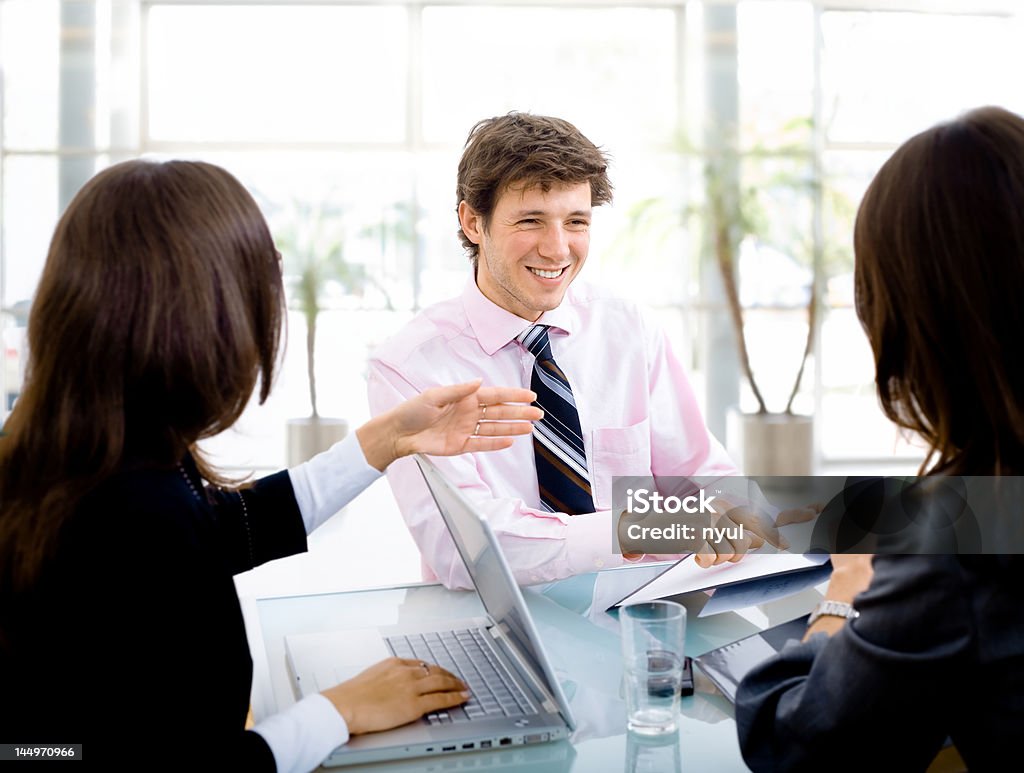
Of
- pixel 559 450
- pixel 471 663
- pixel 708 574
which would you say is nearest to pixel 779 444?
pixel 559 450

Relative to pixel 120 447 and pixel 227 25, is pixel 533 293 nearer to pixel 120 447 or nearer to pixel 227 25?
pixel 120 447

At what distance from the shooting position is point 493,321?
212 cm

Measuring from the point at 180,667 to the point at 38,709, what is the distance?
166 millimetres

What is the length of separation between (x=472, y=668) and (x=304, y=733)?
28cm

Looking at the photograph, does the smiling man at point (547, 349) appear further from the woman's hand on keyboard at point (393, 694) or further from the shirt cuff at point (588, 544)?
the woman's hand on keyboard at point (393, 694)

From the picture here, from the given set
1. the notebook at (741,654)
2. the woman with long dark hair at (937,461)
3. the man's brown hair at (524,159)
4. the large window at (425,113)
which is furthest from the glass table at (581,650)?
the large window at (425,113)

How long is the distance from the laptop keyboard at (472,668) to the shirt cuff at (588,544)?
0.38m

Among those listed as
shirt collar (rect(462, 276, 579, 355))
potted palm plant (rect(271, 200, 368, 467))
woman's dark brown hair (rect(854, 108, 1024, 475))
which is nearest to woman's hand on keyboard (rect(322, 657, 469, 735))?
woman's dark brown hair (rect(854, 108, 1024, 475))

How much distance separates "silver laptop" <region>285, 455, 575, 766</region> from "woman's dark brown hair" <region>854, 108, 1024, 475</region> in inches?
16.4

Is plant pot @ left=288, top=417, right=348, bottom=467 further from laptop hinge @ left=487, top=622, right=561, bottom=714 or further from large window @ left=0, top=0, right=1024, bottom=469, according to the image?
laptop hinge @ left=487, top=622, right=561, bottom=714

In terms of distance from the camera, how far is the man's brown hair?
2.08 metres

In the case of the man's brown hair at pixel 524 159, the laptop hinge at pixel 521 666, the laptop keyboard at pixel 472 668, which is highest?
the man's brown hair at pixel 524 159

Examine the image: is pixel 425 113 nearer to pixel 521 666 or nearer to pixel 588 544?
pixel 588 544

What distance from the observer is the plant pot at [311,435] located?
5.64 metres
